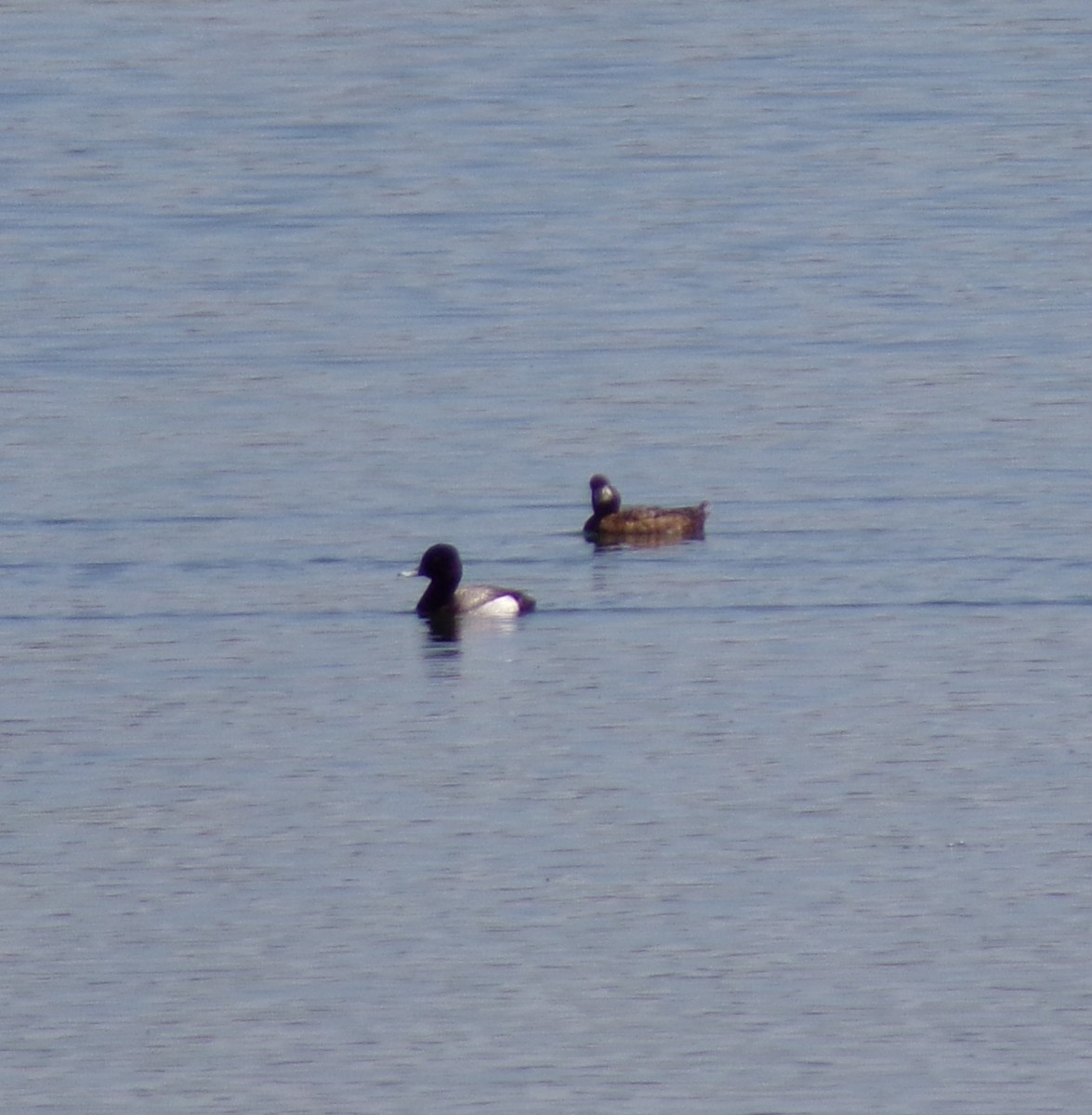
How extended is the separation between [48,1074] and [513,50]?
1556 inches

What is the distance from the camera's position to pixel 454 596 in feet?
65.8

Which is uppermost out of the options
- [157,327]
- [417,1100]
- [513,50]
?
[513,50]

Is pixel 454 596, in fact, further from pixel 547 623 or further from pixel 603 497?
pixel 603 497

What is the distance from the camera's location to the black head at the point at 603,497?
2200 centimetres

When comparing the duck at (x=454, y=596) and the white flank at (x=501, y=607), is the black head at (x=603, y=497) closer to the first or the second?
the duck at (x=454, y=596)

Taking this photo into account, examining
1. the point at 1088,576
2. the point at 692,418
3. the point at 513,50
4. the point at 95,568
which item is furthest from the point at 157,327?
the point at 513,50

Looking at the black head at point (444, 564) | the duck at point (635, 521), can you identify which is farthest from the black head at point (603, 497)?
the black head at point (444, 564)

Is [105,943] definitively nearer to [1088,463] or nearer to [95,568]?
[95,568]

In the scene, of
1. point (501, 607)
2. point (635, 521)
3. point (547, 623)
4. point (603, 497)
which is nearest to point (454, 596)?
point (501, 607)

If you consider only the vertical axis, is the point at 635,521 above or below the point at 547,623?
above

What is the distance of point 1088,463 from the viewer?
77.7 ft

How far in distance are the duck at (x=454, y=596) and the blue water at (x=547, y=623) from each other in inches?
9.9

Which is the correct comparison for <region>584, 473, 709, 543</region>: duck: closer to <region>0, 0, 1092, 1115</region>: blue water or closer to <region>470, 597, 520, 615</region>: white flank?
<region>0, 0, 1092, 1115</region>: blue water

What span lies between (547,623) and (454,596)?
64cm
